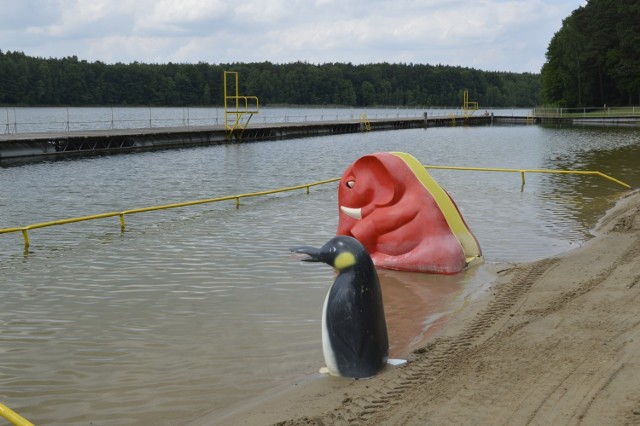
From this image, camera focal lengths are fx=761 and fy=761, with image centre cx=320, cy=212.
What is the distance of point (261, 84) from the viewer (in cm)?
14075

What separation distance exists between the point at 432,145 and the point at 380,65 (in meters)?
123

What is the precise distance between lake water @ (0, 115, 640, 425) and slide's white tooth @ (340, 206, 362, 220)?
0.96m

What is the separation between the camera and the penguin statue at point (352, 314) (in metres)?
6.82

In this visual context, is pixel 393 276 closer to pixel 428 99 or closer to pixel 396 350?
pixel 396 350

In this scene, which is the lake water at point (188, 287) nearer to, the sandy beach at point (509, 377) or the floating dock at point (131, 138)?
the sandy beach at point (509, 377)

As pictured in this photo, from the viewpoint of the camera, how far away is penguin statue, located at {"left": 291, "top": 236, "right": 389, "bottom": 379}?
6824 millimetres

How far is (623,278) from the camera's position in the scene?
9.76m

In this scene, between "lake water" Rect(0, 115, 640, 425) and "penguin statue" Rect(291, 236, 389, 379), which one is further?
"lake water" Rect(0, 115, 640, 425)

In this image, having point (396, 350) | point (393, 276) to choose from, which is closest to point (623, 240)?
point (393, 276)

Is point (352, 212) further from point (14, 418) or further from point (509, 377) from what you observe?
point (14, 418)

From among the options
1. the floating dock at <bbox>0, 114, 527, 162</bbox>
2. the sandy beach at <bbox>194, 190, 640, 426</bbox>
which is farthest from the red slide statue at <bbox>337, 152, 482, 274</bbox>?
the floating dock at <bbox>0, 114, 527, 162</bbox>

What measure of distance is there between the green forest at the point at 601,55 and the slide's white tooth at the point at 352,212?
7111 cm

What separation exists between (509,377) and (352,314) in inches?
57.4

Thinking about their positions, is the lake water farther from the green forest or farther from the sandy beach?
the green forest
